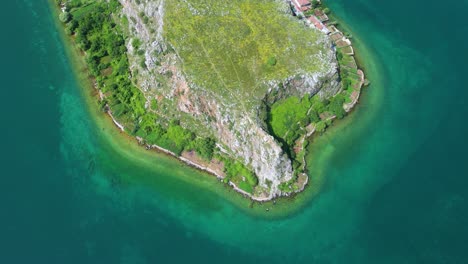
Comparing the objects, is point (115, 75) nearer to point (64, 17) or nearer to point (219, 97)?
point (64, 17)

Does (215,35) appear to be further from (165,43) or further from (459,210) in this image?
(459,210)

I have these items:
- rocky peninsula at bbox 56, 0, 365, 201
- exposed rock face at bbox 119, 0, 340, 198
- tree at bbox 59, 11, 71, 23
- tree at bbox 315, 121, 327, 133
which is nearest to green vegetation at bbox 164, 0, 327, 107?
rocky peninsula at bbox 56, 0, 365, 201

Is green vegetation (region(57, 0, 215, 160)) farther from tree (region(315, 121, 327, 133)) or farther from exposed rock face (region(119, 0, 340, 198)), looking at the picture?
tree (region(315, 121, 327, 133))

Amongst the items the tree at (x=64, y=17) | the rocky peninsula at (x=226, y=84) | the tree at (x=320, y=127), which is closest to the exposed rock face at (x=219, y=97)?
the rocky peninsula at (x=226, y=84)

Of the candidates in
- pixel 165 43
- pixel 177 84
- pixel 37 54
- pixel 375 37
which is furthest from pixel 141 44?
pixel 375 37

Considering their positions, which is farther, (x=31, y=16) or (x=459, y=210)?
(x=31, y=16)
